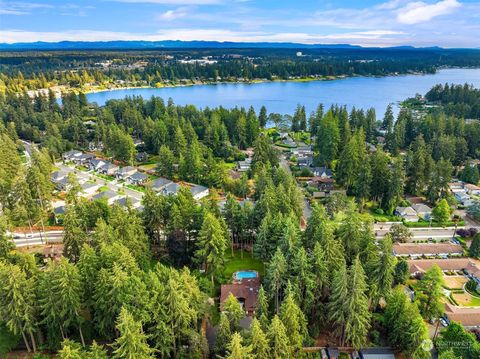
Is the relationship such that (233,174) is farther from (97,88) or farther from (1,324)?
(97,88)

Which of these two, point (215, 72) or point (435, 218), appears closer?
point (435, 218)

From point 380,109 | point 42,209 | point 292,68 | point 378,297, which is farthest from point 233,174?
point 292,68

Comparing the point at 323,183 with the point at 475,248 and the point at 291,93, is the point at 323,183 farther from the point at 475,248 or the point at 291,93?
the point at 291,93

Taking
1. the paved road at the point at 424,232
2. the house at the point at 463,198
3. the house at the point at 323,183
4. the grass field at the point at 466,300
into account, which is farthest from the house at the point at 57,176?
the house at the point at 463,198

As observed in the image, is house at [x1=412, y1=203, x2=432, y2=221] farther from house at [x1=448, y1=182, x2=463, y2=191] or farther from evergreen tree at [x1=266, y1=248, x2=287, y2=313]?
evergreen tree at [x1=266, y1=248, x2=287, y2=313]

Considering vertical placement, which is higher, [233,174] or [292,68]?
[292,68]

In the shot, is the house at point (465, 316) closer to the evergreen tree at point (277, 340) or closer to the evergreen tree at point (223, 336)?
the evergreen tree at point (277, 340)
